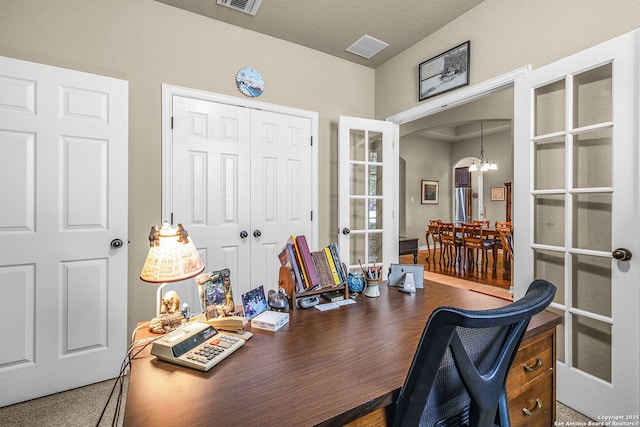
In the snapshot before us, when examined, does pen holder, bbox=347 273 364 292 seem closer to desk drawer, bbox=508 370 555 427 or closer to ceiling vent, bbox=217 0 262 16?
desk drawer, bbox=508 370 555 427

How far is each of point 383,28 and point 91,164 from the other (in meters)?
2.63

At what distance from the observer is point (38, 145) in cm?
198

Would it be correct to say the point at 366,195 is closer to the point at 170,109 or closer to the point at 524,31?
the point at 524,31

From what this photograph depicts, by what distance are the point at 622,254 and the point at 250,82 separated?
9.54ft

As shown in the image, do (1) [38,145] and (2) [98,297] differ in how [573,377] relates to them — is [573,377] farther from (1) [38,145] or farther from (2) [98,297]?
(1) [38,145]

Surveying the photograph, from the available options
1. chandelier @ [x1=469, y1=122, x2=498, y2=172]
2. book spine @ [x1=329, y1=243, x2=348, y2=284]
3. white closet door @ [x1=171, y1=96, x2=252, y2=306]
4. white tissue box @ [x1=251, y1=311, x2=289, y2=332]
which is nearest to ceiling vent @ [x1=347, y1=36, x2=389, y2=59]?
white closet door @ [x1=171, y1=96, x2=252, y2=306]

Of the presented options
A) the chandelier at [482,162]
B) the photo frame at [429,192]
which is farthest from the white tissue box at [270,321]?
the photo frame at [429,192]

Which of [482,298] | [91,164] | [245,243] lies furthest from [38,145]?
[482,298]

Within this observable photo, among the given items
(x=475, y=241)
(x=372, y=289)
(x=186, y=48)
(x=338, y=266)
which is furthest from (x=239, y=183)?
(x=475, y=241)

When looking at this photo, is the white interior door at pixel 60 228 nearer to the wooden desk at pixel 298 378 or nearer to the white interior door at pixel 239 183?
the white interior door at pixel 239 183

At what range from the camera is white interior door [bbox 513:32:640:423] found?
1.63 metres

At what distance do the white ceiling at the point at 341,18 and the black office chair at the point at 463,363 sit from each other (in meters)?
2.52

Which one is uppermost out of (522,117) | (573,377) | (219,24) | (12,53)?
(219,24)

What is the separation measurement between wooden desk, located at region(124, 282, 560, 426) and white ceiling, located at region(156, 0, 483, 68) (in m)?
2.44
